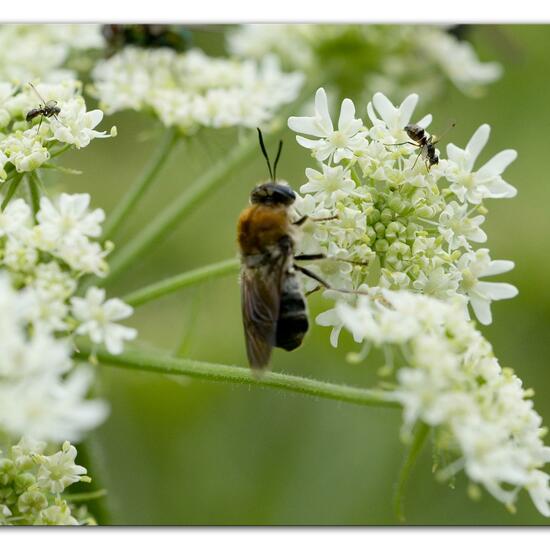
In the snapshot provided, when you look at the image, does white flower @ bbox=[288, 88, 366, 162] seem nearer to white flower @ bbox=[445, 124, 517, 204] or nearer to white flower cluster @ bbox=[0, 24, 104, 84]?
white flower @ bbox=[445, 124, 517, 204]

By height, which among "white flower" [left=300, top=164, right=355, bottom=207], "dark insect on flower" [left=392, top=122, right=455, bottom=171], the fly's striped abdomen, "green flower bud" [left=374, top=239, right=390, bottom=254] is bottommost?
the fly's striped abdomen

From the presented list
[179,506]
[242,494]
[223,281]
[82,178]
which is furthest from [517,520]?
[82,178]

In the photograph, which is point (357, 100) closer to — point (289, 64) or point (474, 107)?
point (289, 64)

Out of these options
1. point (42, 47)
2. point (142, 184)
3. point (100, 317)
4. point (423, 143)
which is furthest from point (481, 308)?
point (42, 47)

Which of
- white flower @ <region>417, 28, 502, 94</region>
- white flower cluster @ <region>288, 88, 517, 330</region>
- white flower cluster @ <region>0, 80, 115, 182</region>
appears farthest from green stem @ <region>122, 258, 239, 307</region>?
white flower @ <region>417, 28, 502, 94</region>

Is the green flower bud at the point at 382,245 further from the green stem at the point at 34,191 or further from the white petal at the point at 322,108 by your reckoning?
the green stem at the point at 34,191

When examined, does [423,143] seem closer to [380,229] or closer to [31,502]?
[380,229]
